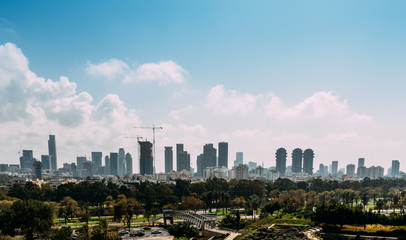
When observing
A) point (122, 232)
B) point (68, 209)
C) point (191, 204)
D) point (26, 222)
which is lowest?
point (191, 204)

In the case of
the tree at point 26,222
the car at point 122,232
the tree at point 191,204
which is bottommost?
the tree at point 191,204

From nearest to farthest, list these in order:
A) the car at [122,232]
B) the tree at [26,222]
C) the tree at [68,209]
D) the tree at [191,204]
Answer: the tree at [26,222] < the car at [122,232] < the tree at [68,209] < the tree at [191,204]

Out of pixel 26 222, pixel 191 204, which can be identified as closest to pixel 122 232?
pixel 26 222

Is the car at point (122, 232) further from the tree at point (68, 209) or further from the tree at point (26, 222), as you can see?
the tree at point (68, 209)

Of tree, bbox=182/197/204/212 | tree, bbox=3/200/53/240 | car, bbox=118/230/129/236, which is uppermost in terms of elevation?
tree, bbox=3/200/53/240

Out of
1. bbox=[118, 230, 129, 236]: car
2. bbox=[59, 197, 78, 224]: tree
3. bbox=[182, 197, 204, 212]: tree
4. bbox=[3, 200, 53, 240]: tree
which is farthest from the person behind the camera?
bbox=[182, 197, 204, 212]: tree

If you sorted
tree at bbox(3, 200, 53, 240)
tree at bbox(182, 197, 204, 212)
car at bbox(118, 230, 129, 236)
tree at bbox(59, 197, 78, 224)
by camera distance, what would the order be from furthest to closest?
tree at bbox(182, 197, 204, 212)
tree at bbox(59, 197, 78, 224)
car at bbox(118, 230, 129, 236)
tree at bbox(3, 200, 53, 240)

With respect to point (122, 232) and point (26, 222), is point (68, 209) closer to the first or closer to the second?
point (26, 222)

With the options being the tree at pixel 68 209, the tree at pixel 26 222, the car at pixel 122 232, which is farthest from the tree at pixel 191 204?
the tree at pixel 26 222

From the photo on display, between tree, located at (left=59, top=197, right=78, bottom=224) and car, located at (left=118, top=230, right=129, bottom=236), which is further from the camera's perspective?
tree, located at (left=59, top=197, right=78, bottom=224)

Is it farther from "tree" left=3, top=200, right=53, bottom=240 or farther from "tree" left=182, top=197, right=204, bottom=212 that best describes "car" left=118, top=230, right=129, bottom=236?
"tree" left=182, top=197, right=204, bottom=212

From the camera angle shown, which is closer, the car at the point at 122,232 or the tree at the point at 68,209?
the car at the point at 122,232

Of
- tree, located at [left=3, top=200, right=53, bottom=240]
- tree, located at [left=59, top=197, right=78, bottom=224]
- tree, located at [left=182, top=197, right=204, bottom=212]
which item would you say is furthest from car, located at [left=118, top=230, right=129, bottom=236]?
tree, located at [left=182, top=197, right=204, bottom=212]

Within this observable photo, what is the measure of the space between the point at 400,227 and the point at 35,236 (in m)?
75.0
